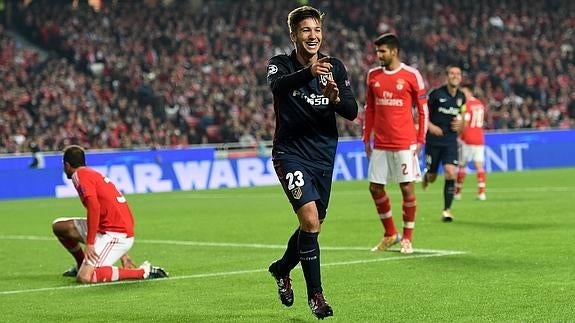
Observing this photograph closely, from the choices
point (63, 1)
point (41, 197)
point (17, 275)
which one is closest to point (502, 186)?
point (41, 197)

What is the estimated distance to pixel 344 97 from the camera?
9.27 meters

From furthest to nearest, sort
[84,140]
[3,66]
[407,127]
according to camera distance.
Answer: [3,66]
[84,140]
[407,127]

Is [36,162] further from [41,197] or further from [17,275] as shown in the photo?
[17,275]

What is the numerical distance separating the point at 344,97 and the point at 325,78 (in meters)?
0.27

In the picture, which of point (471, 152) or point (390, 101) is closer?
point (390, 101)

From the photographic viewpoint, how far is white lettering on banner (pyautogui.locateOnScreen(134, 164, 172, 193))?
107 feet

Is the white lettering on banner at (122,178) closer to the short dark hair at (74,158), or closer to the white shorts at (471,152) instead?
the white shorts at (471,152)

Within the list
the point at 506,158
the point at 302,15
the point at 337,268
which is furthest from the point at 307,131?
the point at 506,158

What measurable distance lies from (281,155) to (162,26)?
123ft

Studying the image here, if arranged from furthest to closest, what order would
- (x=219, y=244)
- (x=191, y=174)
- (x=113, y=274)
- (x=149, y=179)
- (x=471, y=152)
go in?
(x=191, y=174) → (x=149, y=179) → (x=471, y=152) → (x=219, y=244) → (x=113, y=274)

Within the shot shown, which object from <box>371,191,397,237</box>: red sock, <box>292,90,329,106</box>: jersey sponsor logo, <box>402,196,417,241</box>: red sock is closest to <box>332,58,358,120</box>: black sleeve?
<box>292,90,329,106</box>: jersey sponsor logo

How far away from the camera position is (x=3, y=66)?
4041 centimetres

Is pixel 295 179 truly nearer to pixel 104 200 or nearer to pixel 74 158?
pixel 104 200

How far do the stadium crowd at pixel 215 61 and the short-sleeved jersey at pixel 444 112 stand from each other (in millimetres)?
15863
